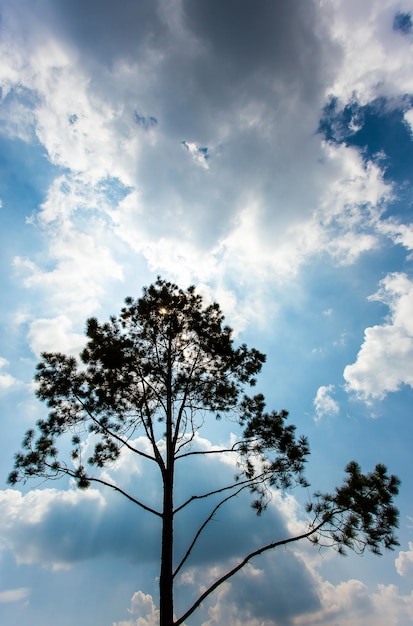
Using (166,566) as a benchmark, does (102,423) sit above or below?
above

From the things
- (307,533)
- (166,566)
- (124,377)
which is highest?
(124,377)

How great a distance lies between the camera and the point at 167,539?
623cm

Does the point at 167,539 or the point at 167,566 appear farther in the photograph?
the point at 167,539

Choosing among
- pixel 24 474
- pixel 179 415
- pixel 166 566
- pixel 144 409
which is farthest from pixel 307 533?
pixel 24 474

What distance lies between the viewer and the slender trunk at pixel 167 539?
552 cm

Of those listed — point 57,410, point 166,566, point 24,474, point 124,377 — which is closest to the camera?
point 166,566

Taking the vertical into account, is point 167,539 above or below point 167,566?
above

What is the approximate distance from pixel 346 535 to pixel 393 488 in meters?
1.29

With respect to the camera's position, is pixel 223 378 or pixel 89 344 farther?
pixel 223 378

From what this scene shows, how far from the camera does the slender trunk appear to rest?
5520 mm

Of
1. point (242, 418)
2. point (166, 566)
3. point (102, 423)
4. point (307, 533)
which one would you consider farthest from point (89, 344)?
point (307, 533)

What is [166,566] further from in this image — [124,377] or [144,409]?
[124,377]

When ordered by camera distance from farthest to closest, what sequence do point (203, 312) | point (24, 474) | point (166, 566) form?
point (203, 312)
point (24, 474)
point (166, 566)

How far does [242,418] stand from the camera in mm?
8703
